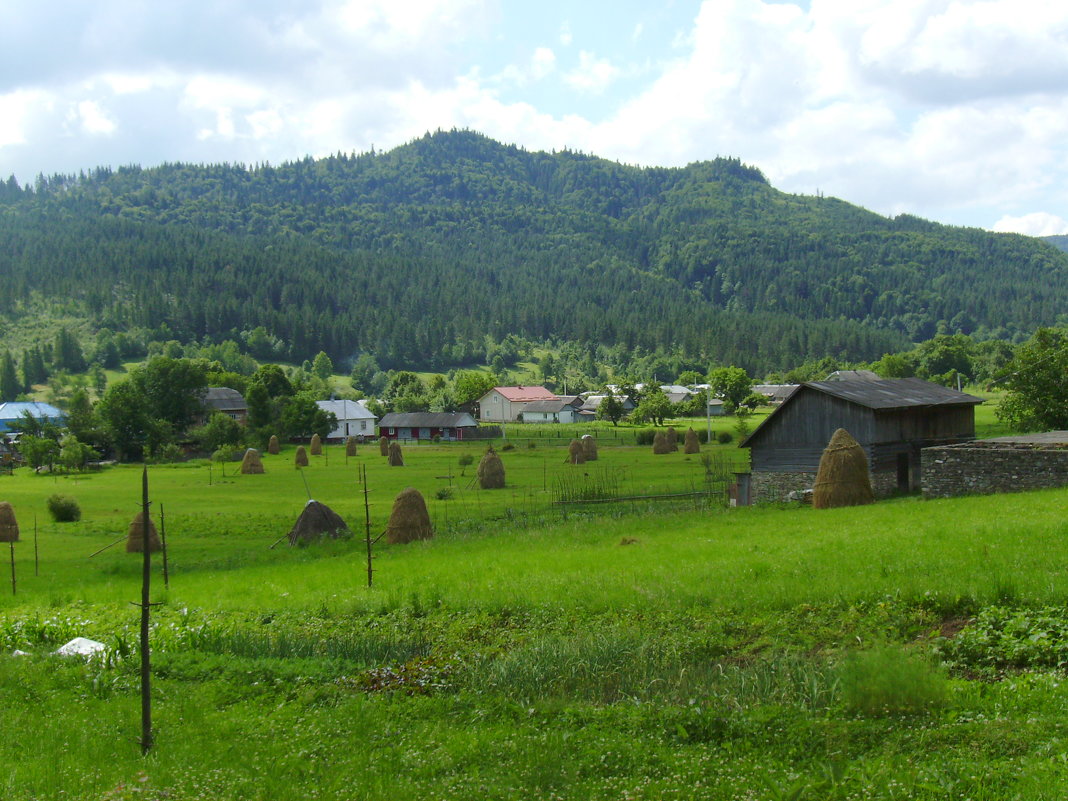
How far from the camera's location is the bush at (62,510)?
4056cm

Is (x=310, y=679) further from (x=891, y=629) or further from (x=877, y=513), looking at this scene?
(x=877, y=513)

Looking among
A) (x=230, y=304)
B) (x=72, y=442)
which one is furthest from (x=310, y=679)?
(x=230, y=304)

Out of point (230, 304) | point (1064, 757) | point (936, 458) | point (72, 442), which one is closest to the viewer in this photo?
point (1064, 757)

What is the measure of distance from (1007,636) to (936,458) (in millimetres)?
19017

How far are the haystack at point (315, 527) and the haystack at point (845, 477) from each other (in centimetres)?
1778

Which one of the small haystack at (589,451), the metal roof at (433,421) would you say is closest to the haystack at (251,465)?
the small haystack at (589,451)

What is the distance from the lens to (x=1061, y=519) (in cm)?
1880

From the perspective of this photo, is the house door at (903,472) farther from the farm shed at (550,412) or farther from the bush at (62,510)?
the farm shed at (550,412)

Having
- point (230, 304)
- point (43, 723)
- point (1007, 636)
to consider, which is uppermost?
point (230, 304)

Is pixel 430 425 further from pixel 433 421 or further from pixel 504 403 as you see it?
pixel 504 403

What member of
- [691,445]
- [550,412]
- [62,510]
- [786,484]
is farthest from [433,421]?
[786,484]

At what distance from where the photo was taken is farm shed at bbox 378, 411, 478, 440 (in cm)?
10106

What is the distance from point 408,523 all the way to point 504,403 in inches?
3819

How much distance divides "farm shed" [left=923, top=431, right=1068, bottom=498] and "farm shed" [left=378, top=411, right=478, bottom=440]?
7284cm
